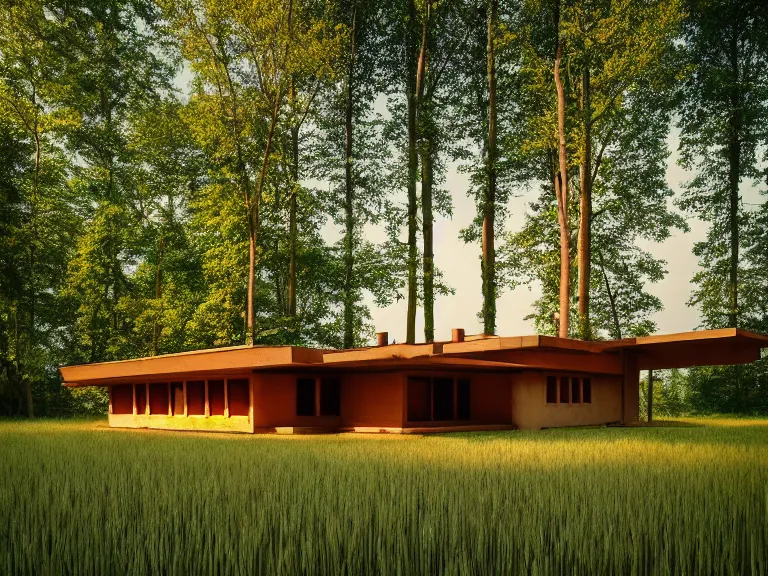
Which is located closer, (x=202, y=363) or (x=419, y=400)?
(x=202, y=363)

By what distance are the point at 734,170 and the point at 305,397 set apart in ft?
75.8

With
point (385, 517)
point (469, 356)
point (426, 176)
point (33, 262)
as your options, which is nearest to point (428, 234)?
point (426, 176)

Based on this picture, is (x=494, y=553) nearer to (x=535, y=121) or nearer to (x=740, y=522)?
(x=740, y=522)

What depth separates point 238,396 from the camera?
65.5 feet

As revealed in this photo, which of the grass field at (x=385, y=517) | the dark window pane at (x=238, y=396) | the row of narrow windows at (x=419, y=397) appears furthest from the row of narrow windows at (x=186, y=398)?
the grass field at (x=385, y=517)

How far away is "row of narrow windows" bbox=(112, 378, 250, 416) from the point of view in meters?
20.0

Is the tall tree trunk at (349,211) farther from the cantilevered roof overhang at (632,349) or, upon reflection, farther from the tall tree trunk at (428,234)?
the cantilevered roof overhang at (632,349)

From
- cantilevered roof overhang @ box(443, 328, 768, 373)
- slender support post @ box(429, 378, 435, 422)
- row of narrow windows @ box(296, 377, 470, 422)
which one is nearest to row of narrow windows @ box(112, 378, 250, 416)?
row of narrow windows @ box(296, 377, 470, 422)

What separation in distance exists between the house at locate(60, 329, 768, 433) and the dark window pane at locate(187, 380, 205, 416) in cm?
3

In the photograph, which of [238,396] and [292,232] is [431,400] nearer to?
[238,396]

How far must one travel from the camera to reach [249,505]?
5918 millimetres

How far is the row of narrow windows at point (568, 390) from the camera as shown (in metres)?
21.5

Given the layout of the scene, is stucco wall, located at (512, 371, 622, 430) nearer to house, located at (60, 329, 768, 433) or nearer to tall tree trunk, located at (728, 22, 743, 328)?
house, located at (60, 329, 768, 433)

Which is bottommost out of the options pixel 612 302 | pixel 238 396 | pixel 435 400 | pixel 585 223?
pixel 435 400
